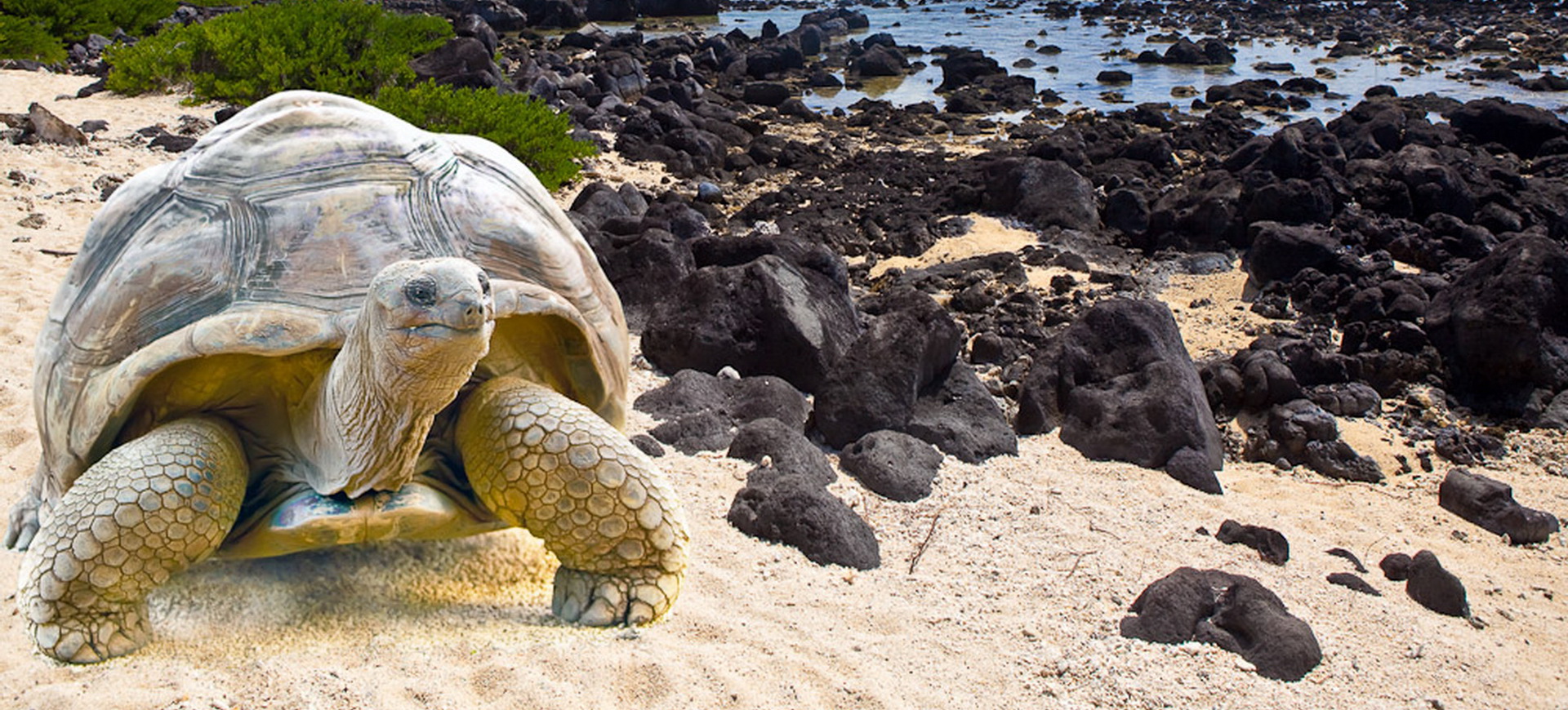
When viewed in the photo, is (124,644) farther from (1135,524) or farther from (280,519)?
(1135,524)

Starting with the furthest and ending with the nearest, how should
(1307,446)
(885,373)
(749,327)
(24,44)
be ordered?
(24,44), (749,327), (1307,446), (885,373)

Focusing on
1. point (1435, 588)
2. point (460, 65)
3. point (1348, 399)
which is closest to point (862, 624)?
point (1435, 588)

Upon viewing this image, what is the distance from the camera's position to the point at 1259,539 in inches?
142

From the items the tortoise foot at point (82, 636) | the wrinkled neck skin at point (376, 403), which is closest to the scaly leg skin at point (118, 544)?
the tortoise foot at point (82, 636)

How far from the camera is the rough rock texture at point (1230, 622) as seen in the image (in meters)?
2.74

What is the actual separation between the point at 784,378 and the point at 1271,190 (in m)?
4.74

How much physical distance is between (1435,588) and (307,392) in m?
2.93

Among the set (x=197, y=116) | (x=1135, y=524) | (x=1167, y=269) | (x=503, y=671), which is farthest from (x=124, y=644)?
(x=197, y=116)

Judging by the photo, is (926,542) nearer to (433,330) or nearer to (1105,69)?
(433,330)

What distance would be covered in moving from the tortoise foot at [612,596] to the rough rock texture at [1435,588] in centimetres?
210

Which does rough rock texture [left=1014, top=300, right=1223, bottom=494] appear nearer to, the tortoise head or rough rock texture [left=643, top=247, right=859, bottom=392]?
rough rock texture [left=643, top=247, right=859, bottom=392]

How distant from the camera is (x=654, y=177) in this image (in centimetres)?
933

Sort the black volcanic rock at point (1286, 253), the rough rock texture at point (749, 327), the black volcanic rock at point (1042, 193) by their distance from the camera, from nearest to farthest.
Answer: the rough rock texture at point (749, 327), the black volcanic rock at point (1286, 253), the black volcanic rock at point (1042, 193)

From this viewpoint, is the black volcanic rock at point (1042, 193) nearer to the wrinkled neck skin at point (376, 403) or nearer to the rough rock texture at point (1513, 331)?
the rough rock texture at point (1513, 331)
